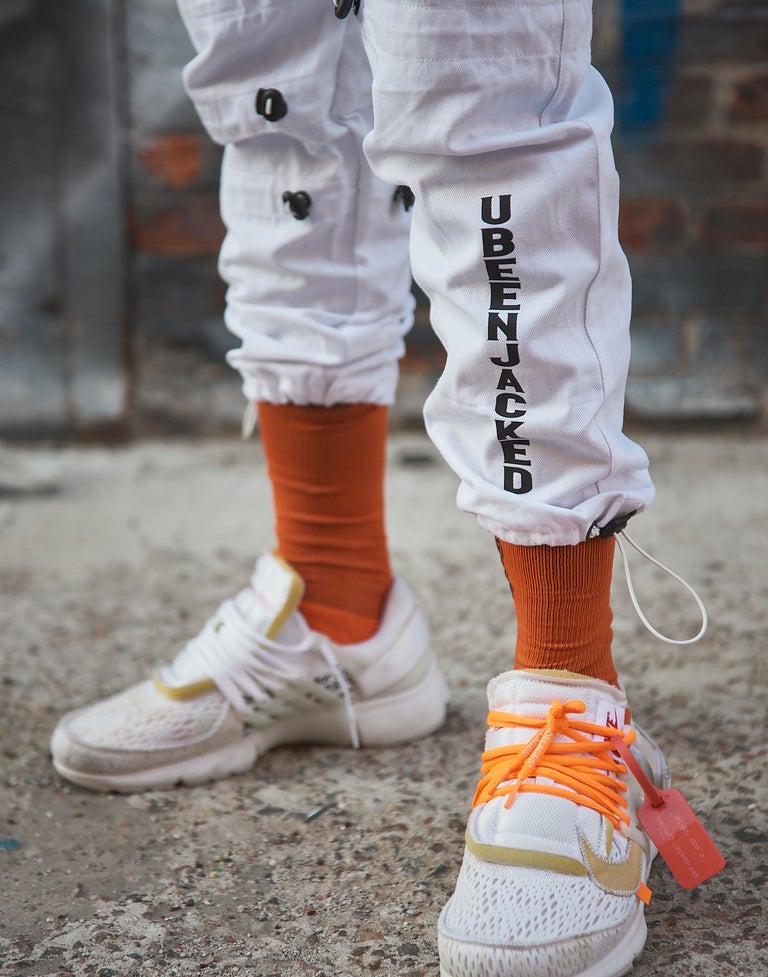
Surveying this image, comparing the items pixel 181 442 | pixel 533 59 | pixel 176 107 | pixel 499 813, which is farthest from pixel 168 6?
pixel 499 813

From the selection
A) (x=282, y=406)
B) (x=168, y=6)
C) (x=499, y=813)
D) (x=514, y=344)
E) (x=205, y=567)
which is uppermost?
(x=168, y=6)

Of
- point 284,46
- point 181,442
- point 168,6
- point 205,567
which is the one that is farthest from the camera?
point 181,442

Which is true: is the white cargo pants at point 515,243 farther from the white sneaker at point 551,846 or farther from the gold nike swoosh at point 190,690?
the gold nike swoosh at point 190,690

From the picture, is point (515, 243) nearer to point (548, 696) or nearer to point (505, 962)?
point (548, 696)

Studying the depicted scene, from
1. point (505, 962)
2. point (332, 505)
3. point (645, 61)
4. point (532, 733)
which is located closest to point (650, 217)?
point (645, 61)

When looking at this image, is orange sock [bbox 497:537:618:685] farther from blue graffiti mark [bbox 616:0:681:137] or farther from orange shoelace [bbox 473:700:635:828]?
blue graffiti mark [bbox 616:0:681:137]

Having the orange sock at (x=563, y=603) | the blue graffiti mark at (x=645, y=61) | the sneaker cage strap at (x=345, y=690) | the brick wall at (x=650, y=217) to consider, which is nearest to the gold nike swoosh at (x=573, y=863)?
the orange sock at (x=563, y=603)

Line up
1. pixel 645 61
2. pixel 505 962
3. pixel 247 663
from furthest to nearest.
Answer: pixel 645 61 < pixel 247 663 < pixel 505 962

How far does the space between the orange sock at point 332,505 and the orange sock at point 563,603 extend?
257 mm

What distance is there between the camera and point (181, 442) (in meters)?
2.06

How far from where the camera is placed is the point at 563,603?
76cm

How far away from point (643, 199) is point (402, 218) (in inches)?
43.2

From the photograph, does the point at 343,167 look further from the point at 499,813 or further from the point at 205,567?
the point at 205,567

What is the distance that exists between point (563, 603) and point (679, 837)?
0.62ft
